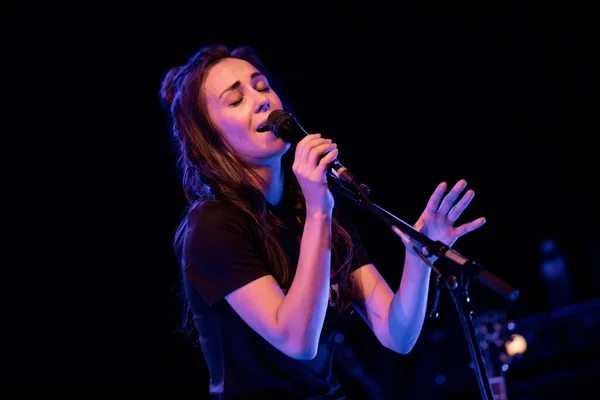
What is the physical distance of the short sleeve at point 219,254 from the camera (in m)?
1.59

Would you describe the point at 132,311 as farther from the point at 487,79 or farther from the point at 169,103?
the point at 487,79

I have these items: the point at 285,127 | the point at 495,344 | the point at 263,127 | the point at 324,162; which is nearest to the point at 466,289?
the point at 324,162

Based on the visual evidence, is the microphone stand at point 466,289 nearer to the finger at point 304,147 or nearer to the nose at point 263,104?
the finger at point 304,147

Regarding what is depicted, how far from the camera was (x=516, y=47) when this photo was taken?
4238mm

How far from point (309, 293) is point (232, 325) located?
1.02 ft

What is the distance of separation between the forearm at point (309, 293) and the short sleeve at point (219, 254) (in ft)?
0.42

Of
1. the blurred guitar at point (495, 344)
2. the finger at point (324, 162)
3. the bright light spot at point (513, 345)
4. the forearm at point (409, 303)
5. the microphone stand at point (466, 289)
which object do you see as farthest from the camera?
the bright light spot at point (513, 345)

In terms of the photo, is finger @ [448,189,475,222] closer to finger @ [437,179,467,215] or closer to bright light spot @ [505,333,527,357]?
finger @ [437,179,467,215]

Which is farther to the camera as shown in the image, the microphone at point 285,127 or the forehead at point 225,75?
the forehead at point 225,75

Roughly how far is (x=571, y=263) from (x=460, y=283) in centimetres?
404

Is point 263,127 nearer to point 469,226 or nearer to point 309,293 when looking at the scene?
point 309,293

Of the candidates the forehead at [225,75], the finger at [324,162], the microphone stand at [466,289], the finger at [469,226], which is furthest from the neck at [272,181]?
the microphone stand at [466,289]

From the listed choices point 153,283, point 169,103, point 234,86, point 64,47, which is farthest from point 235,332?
point 64,47

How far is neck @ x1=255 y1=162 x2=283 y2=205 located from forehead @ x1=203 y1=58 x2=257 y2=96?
0.88 feet
